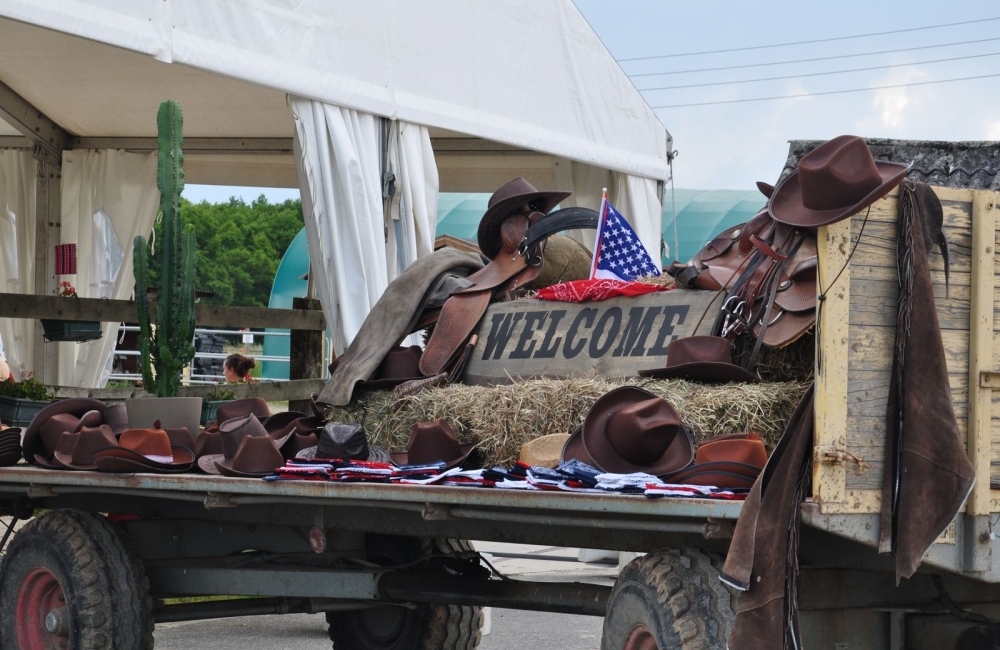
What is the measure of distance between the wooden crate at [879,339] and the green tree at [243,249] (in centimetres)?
5745

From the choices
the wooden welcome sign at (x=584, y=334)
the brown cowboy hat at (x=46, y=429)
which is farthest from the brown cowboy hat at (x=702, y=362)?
the brown cowboy hat at (x=46, y=429)

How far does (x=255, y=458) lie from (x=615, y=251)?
229 centimetres

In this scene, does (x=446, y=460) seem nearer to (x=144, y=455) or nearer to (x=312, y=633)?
(x=144, y=455)

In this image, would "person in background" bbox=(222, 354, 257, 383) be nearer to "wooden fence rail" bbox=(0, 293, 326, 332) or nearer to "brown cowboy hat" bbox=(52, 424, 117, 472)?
"wooden fence rail" bbox=(0, 293, 326, 332)

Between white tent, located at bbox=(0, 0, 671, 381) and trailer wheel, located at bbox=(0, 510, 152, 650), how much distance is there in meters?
2.85

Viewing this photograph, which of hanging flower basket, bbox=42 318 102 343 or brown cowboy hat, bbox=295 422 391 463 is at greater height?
hanging flower basket, bbox=42 318 102 343

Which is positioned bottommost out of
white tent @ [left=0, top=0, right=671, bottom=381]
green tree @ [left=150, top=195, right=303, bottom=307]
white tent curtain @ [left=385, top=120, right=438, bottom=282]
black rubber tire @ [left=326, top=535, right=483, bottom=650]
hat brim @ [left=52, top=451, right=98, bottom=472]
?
black rubber tire @ [left=326, top=535, right=483, bottom=650]

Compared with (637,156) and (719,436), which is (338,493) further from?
(637,156)

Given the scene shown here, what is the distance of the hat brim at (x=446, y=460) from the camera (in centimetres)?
465

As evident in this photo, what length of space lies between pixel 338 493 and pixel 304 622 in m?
4.22

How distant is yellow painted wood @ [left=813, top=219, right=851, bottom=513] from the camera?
3199mm

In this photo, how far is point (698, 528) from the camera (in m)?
3.26

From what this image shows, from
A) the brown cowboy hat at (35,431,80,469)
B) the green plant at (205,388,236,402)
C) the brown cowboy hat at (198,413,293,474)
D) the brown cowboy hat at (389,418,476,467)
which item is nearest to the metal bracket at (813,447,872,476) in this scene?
the brown cowboy hat at (389,418,476,467)

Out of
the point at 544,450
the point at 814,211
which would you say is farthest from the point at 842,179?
the point at 544,450
